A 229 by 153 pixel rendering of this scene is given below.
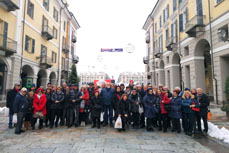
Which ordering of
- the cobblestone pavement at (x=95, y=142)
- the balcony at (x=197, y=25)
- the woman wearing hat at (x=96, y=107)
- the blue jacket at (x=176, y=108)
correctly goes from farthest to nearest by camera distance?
1. the balcony at (x=197, y=25)
2. the woman wearing hat at (x=96, y=107)
3. the blue jacket at (x=176, y=108)
4. the cobblestone pavement at (x=95, y=142)

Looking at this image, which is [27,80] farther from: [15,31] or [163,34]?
[163,34]

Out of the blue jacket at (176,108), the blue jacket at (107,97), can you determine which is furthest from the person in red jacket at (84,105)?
the blue jacket at (176,108)

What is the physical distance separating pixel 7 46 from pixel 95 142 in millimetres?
13566

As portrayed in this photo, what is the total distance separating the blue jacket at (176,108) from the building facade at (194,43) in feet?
24.7

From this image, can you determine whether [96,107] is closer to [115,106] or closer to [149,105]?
[115,106]

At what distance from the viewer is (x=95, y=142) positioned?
4.64 meters

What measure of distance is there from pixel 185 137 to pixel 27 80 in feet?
56.9

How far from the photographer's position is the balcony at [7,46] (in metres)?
12.6

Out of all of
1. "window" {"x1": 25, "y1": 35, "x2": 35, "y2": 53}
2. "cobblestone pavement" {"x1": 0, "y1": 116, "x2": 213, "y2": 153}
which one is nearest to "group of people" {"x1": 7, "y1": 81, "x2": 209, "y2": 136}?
"cobblestone pavement" {"x1": 0, "y1": 116, "x2": 213, "y2": 153}

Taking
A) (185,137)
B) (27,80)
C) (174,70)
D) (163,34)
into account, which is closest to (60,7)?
(27,80)

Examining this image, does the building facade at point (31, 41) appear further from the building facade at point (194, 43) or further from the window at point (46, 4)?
the building facade at point (194, 43)

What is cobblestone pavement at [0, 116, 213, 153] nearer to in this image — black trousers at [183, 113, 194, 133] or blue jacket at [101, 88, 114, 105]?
black trousers at [183, 113, 194, 133]

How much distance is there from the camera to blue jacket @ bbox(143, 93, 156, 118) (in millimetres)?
5954

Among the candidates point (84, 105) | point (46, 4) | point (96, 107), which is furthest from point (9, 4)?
→ point (96, 107)
